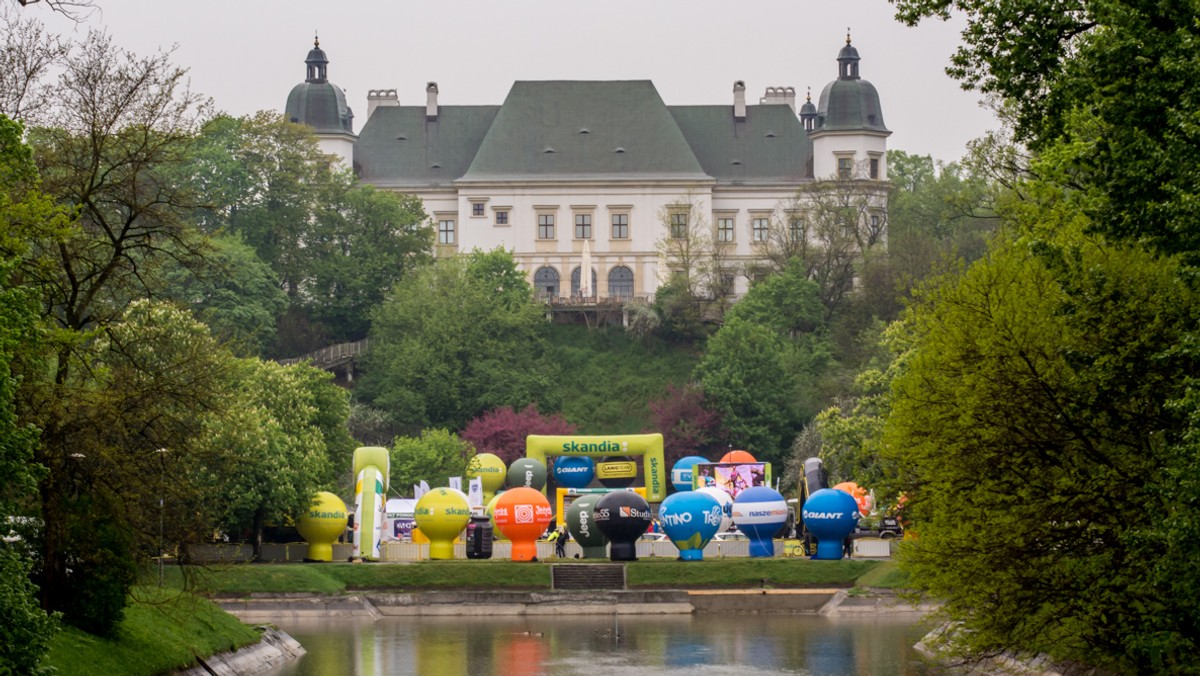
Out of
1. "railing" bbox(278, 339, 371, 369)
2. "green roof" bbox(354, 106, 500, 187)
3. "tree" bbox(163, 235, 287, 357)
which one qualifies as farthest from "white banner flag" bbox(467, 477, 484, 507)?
"green roof" bbox(354, 106, 500, 187)

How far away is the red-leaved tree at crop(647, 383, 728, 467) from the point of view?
3728 inches

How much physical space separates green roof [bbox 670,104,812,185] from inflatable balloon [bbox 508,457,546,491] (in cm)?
4618

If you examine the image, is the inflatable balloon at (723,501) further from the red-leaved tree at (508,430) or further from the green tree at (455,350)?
the green tree at (455,350)

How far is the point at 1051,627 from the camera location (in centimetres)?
2833

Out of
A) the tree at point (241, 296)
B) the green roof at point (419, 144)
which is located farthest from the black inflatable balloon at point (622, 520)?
the green roof at point (419, 144)

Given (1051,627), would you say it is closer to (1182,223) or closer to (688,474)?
(1182,223)

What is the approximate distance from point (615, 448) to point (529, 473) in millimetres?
3650

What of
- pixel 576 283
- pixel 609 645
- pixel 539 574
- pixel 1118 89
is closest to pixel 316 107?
pixel 576 283

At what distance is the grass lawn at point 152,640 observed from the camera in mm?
30938

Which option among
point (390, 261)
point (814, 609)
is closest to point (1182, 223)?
point (814, 609)

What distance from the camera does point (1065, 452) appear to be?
88.1ft

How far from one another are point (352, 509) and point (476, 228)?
46083 mm

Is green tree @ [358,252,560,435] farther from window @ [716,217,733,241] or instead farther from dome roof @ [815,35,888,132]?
dome roof @ [815,35,888,132]

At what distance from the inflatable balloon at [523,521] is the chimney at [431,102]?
66.4m
